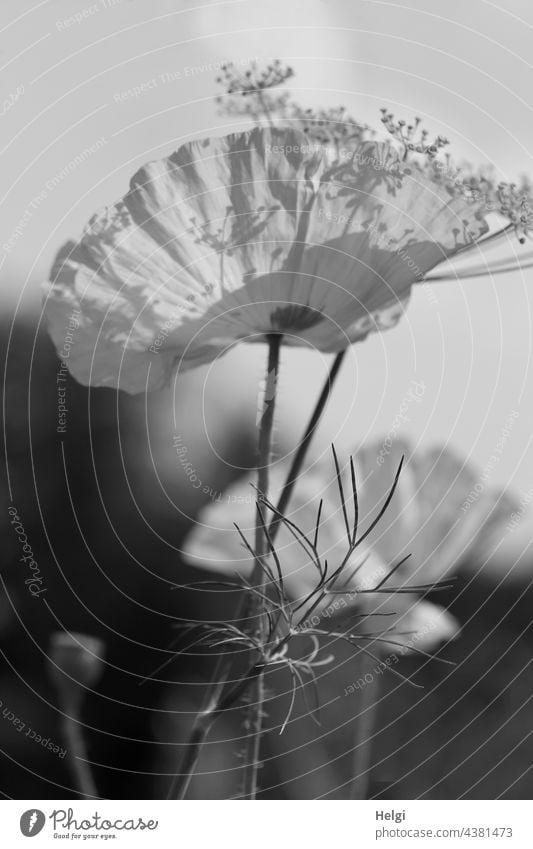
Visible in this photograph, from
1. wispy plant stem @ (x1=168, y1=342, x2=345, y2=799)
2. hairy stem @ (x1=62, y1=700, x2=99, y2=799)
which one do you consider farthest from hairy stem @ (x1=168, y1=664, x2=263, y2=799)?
hairy stem @ (x1=62, y1=700, x2=99, y2=799)

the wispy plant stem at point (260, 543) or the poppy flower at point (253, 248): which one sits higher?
the poppy flower at point (253, 248)

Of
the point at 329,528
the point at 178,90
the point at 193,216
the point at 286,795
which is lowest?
the point at 286,795

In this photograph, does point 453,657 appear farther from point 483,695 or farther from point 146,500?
point 146,500

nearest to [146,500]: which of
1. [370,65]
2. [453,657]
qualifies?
[453,657]

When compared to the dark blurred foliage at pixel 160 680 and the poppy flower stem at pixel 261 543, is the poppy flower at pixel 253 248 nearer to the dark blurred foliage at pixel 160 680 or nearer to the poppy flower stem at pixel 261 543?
the poppy flower stem at pixel 261 543

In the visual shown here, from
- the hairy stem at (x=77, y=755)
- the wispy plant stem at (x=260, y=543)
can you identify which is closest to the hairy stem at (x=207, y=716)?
the wispy plant stem at (x=260, y=543)

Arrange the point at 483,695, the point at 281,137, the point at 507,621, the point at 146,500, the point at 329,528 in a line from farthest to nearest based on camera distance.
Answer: the point at 146,500, the point at 507,621, the point at 483,695, the point at 329,528, the point at 281,137

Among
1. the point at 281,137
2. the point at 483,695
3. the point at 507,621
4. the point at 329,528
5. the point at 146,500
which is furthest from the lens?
the point at 146,500

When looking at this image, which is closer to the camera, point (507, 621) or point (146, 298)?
point (146, 298)
